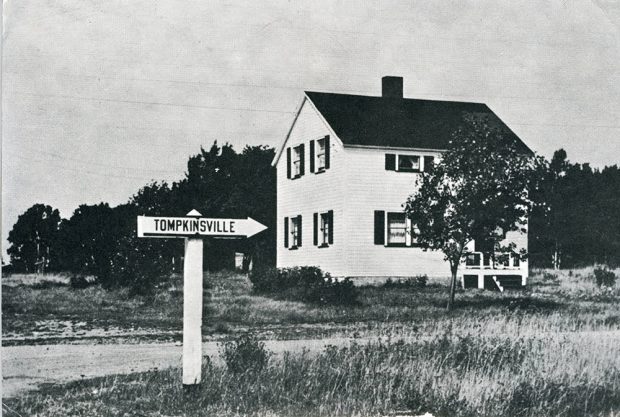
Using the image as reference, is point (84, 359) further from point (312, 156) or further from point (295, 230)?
point (312, 156)

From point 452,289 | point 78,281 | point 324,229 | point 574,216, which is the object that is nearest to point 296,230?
point 324,229

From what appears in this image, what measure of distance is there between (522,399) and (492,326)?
3267mm

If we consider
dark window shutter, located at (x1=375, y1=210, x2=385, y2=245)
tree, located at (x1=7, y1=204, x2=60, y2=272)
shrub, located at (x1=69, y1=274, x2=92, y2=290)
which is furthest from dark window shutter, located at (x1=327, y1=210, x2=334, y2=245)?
tree, located at (x1=7, y1=204, x2=60, y2=272)

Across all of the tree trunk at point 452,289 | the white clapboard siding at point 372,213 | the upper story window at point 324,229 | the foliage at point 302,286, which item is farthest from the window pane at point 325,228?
the tree trunk at point 452,289

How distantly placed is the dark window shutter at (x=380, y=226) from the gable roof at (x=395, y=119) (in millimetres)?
1718

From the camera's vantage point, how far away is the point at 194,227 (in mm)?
7617

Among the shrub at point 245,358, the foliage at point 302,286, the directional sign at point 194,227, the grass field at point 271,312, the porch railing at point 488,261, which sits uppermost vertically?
the directional sign at point 194,227

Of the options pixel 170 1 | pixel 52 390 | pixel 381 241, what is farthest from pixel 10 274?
pixel 381 241

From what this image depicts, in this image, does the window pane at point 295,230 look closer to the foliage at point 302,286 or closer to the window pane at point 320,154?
the window pane at point 320,154

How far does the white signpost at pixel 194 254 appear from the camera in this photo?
760 centimetres

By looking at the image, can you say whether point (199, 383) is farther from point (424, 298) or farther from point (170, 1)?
point (424, 298)

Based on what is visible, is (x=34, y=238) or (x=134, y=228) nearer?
(x=34, y=238)

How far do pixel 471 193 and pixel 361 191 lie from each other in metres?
3.27

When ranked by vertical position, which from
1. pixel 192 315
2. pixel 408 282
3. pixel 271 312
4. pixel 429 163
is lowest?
pixel 271 312
